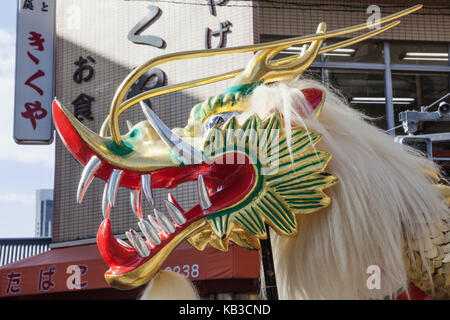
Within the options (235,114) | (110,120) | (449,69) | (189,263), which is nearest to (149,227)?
(110,120)

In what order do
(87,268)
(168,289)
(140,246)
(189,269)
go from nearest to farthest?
(140,246)
(168,289)
(189,269)
(87,268)

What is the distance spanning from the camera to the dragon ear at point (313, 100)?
167 cm

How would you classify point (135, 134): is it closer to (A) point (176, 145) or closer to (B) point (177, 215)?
(A) point (176, 145)

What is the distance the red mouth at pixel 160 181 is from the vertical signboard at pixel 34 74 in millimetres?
5737

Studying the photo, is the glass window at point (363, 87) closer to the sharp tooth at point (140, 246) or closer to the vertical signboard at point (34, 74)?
the vertical signboard at point (34, 74)

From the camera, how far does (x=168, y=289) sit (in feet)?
5.32

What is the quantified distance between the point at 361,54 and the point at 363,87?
1.46ft

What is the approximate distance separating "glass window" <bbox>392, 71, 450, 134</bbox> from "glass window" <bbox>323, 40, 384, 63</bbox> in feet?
1.10

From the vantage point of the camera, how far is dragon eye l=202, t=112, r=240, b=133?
5.47 ft

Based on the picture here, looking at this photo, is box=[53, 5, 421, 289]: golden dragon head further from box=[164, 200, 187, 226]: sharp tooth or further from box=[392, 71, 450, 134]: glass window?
box=[392, 71, 450, 134]: glass window

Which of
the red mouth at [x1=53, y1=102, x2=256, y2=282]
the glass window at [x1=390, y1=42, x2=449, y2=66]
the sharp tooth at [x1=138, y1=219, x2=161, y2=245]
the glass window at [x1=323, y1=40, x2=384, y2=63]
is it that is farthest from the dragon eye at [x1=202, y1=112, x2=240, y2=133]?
the glass window at [x1=390, y1=42, x2=449, y2=66]

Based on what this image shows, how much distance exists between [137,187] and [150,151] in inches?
6.1

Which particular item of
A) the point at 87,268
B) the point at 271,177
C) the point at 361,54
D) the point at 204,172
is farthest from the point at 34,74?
the point at 271,177
